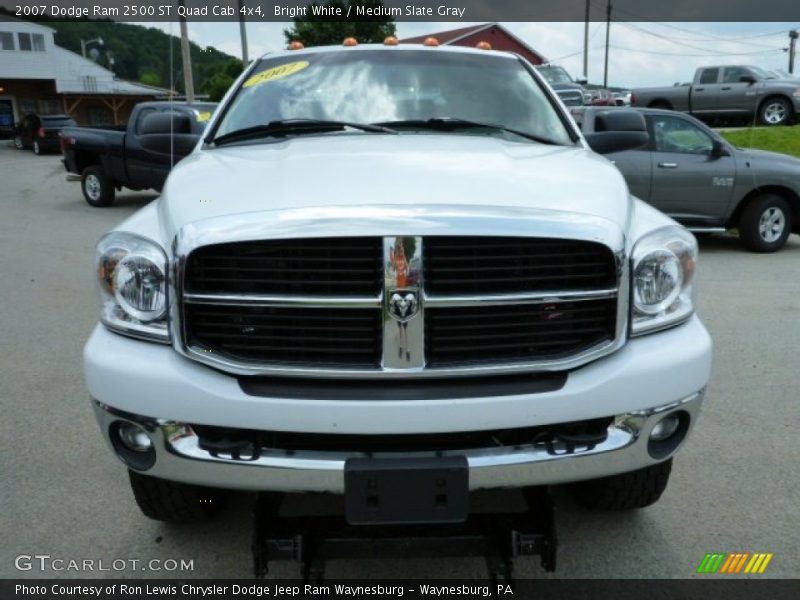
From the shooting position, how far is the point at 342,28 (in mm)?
35812

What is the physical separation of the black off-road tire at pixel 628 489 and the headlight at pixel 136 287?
1669 mm

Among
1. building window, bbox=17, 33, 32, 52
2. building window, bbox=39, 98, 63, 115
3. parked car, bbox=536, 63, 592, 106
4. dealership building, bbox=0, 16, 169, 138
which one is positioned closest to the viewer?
parked car, bbox=536, 63, 592, 106

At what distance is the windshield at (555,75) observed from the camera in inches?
862

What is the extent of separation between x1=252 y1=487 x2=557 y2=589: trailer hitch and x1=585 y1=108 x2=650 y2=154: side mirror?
6.73 feet

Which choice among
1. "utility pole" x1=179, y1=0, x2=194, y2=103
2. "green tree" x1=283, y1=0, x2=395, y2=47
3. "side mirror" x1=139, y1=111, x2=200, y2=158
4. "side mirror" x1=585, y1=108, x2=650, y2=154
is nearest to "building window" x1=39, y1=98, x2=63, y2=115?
"green tree" x1=283, y1=0, x2=395, y2=47

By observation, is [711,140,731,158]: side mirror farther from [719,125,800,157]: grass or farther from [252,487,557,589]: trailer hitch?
[252,487,557,589]: trailer hitch

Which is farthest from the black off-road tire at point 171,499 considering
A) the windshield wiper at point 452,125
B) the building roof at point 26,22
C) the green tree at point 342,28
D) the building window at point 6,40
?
the building roof at point 26,22

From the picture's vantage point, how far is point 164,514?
2719mm

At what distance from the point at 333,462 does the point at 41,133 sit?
3014 cm

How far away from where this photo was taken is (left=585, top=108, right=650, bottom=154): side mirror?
3709 millimetres

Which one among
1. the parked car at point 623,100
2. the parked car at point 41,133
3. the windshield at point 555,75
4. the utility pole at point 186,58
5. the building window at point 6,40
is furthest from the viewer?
the building window at point 6,40

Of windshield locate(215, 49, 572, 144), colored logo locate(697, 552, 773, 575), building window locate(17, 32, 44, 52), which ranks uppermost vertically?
building window locate(17, 32, 44, 52)

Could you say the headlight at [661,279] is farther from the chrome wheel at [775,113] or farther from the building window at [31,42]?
the building window at [31,42]

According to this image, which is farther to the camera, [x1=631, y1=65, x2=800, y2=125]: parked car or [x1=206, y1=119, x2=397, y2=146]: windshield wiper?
[x1=631, y1=65, x2=800, y2=125]: parked car
